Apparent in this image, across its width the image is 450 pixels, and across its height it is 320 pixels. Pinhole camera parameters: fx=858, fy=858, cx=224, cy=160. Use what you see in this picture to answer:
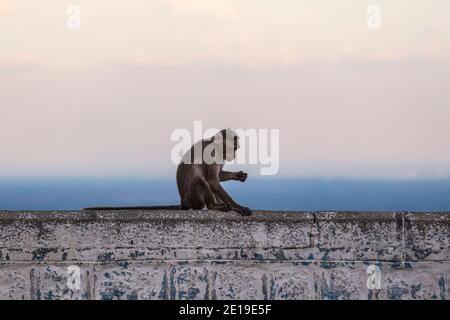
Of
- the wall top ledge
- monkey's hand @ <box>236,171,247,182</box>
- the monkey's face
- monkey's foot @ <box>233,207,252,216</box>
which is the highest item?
the monkey's face

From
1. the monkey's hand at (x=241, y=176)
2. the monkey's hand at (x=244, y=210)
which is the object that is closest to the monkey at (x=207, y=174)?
the monkey's hand at (x=241, y=176)

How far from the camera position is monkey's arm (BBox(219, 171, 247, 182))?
320 inches

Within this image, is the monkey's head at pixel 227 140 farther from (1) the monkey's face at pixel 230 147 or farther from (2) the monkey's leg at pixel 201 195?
(2) the monkey's leg at pixel 201 195

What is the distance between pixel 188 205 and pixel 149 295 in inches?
54.7

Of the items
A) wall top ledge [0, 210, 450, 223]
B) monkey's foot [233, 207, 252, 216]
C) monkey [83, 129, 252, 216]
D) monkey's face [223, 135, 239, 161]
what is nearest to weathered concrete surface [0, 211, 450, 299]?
wall top ledge [0, 210, 450, 223]

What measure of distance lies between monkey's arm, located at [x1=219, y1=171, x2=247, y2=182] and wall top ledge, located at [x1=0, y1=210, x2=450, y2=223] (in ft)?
5.24

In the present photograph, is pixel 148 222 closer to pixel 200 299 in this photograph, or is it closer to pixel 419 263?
pixel 200 299

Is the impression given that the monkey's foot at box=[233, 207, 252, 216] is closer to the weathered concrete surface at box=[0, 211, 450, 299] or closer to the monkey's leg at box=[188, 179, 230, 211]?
the weathered concrete surface at box=[0, 211, 450, 299]

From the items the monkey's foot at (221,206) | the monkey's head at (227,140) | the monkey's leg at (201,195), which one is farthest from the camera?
the monkey's head at (227,140)

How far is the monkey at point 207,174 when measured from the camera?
7582 mm

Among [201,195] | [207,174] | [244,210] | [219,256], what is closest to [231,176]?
[207,174]

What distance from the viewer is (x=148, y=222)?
6488 millimetres
